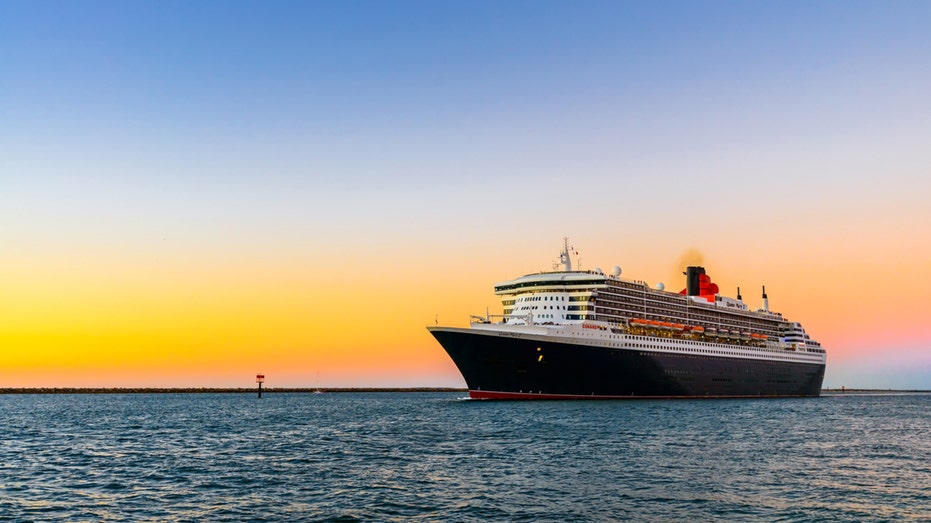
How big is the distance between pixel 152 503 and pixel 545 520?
1438 cm

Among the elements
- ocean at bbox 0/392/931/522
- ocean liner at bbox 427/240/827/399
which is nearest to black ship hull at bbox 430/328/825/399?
ocean liner at bbox 427/240/827/399

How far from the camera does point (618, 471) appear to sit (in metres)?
32.3

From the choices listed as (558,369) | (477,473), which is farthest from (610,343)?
(477,473)

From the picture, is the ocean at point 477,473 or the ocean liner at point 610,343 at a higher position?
the ocean liner at point 610,343

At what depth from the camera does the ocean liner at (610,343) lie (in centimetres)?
8106

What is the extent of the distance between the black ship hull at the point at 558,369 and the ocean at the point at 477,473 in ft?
75.9

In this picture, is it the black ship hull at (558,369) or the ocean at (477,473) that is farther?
the black ship hull at (558,369)

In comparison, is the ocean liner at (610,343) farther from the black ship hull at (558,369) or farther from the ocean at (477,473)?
the ocean at (477,473)

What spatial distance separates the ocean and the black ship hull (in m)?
23.1

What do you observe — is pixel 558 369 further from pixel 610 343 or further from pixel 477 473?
pixel 477 473

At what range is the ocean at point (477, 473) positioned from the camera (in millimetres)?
24453

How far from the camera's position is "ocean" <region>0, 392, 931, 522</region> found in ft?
80.2

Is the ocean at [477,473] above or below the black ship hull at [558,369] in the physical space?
below

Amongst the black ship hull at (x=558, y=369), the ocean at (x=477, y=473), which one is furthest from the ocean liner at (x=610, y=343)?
the ocean at (x=477, y=473)
